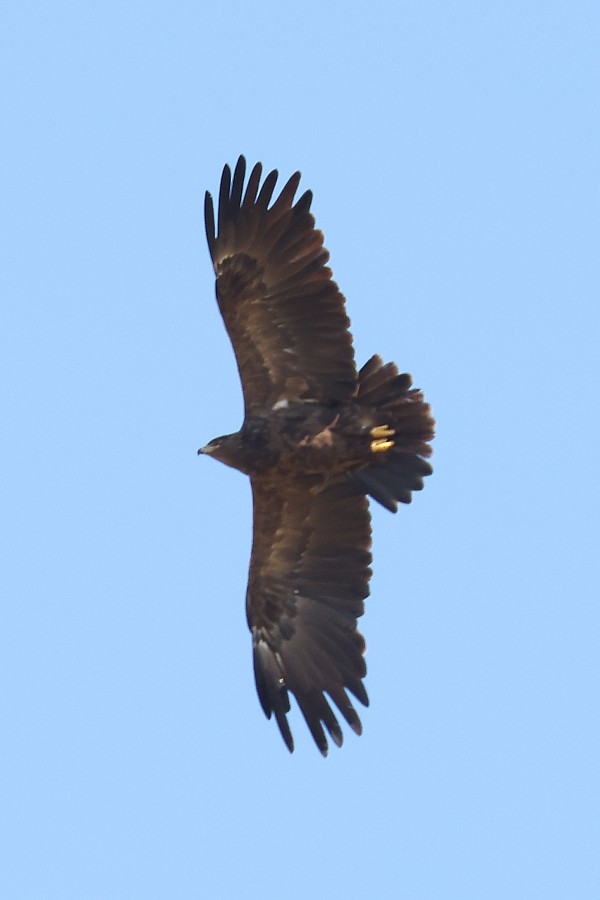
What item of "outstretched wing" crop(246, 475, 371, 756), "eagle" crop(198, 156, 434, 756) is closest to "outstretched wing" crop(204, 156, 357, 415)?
"eagle" crop(198, 156, 434, 756)

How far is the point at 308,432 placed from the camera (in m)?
15.5

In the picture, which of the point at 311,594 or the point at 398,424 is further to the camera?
the point at 311,594

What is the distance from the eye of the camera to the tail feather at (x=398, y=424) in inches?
609

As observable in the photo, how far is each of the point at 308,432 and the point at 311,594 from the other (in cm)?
148

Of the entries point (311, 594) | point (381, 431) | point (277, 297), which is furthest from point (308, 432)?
point (311, 594)

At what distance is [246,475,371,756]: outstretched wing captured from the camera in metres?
15.8

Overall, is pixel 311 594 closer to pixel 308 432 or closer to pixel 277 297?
pixel 308 432

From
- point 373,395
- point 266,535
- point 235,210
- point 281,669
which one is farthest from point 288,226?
point 281,669

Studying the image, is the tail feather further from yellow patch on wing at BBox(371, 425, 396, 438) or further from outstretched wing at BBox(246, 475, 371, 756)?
outstretched wing at BBox(246, 475, 371, 756)

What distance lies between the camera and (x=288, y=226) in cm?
1521

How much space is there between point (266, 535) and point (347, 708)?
1564 mm

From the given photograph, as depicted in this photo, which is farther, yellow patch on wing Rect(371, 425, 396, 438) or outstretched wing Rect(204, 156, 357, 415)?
yellow patch on wing Rect(371, 425, 396, 438)

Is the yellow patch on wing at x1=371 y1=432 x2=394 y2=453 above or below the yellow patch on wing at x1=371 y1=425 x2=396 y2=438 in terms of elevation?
below

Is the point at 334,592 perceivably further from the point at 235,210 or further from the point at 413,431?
the point at 235,210
